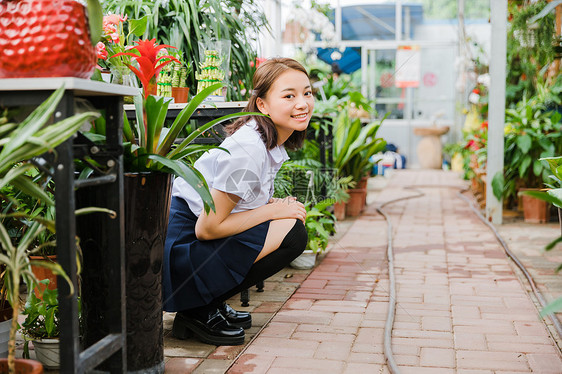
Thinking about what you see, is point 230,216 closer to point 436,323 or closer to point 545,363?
point 436,323

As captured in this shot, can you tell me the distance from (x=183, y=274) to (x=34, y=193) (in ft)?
2.68

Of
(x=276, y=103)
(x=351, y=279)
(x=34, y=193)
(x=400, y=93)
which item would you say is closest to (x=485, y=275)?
(x=351, y=279)

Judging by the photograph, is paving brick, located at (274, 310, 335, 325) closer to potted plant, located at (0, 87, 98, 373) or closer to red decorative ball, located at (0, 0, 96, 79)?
potted plant, located at (0, 87, 98, 373)

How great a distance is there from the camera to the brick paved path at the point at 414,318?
75.9 inches

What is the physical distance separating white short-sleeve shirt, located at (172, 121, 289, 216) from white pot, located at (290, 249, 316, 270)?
1026mm

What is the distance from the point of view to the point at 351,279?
9.93 feet

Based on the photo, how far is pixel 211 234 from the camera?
2.00 m

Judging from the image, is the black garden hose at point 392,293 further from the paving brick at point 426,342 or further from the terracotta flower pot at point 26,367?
the terracotta flower pot at point 26,367

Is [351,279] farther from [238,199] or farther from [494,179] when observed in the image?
[494,179]

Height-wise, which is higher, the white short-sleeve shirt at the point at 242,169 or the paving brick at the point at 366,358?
the white short-sleeve shirt at the point at 242,169

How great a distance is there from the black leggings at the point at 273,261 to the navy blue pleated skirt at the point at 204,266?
1.9 inches

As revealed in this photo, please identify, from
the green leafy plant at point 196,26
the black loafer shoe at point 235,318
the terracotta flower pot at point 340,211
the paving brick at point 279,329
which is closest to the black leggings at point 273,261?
the black loafer shoe at point 235,318

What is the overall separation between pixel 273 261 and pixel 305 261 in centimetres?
111

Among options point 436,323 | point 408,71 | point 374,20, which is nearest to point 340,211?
point 436,323
